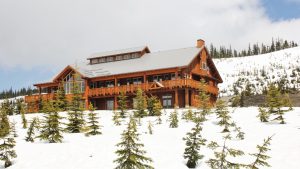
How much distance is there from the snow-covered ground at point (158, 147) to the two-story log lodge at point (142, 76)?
49.0 ft

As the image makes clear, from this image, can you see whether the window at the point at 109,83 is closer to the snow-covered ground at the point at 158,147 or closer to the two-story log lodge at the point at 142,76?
the two-story log lodge at the point at 142,76

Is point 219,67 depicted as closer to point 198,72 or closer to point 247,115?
point 198,72

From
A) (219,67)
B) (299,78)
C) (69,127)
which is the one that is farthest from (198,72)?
(219,67)

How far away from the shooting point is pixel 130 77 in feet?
150

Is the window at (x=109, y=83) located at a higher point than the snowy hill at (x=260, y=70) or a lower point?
lower

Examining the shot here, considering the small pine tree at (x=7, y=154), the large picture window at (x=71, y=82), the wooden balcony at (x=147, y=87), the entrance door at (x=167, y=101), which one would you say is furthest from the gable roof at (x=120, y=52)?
the small pine tree at (x=7, y=154)

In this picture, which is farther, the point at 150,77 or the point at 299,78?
the point at 299,78

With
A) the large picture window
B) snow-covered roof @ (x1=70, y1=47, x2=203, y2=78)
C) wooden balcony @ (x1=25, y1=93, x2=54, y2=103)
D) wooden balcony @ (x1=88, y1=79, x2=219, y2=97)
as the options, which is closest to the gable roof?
snow-covered roof @ (x1=70, y1=47, x2=203, y2=78)

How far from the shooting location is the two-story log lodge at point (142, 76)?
42.2 m

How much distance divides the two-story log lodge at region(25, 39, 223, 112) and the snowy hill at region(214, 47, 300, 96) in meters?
40.3

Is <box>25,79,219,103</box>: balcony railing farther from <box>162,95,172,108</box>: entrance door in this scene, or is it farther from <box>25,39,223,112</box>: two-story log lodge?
<box>162,95,172,108</box>: entrance door

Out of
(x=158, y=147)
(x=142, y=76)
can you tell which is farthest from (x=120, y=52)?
(x=158, y=147)

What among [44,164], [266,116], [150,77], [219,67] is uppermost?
[219,67]

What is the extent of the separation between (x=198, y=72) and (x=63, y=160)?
1183 inches
